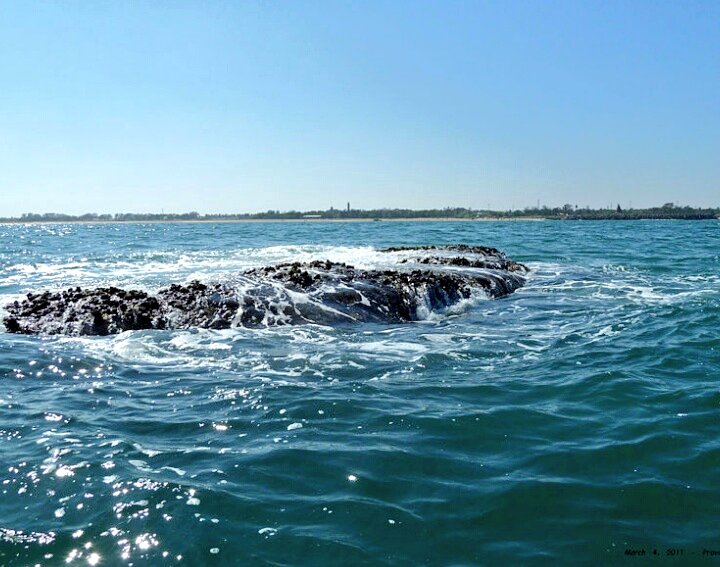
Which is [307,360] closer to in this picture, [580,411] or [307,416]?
[307,416]

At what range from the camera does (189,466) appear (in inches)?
227

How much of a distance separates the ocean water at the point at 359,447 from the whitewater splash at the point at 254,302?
74 centimetres

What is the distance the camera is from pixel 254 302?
13.1 meters

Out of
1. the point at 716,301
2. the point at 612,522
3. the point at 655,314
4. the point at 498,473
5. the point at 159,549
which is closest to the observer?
the point at 159,549

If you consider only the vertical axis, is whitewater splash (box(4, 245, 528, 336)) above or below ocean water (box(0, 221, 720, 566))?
above

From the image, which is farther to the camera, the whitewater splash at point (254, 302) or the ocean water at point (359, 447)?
the whitewater splash at point (254, 302)

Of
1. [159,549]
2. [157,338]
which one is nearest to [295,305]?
[157,338]

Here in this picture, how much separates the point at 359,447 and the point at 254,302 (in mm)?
7284

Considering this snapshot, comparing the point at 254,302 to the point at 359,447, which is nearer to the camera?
the point at 359,447

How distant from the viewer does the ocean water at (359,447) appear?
4.53 metres

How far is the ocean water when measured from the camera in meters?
4.53

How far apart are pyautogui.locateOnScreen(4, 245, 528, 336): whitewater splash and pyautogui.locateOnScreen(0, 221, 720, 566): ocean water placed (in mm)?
742

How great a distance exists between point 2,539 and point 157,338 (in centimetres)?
691

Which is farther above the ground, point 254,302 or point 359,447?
point 254,302
